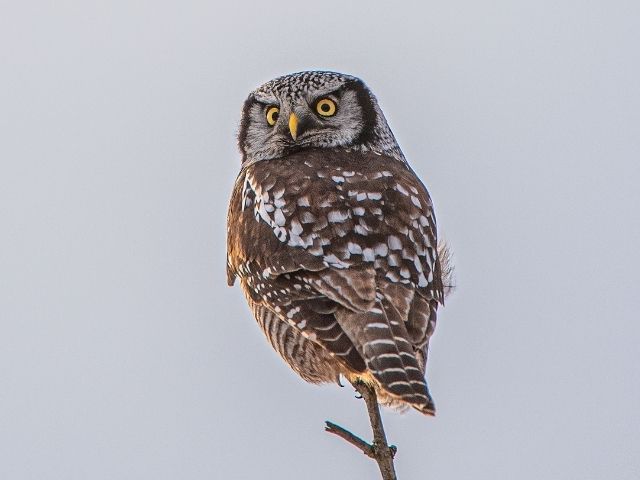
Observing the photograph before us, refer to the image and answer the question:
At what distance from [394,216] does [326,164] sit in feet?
1.96

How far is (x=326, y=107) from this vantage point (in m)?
6.21

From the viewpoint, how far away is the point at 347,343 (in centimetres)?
459

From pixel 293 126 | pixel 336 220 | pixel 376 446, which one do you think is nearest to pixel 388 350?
pixel 376 446

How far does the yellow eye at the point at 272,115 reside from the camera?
6238 mm

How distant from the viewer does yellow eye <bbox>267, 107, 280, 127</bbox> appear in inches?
246

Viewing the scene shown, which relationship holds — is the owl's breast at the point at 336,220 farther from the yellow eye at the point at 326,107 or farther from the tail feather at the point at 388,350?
the yellow eye at the point at 326,107

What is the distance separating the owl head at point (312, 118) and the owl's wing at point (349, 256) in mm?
338

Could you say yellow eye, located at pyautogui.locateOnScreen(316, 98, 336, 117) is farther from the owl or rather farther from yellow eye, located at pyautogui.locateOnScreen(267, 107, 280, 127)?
yellow eye, located at pyautogui.locateOnScreen(267, 107, 280, 127)

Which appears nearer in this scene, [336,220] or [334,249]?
[334,249]

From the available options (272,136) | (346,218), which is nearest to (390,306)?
(346,218)

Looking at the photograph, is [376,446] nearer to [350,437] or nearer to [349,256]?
[350,437]

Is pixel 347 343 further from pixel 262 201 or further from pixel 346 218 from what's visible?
pixel 262 201

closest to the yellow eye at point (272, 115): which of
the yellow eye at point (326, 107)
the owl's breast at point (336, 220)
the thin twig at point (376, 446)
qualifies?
the yellow eye at point (326, 107)

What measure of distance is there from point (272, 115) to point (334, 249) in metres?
1.57
